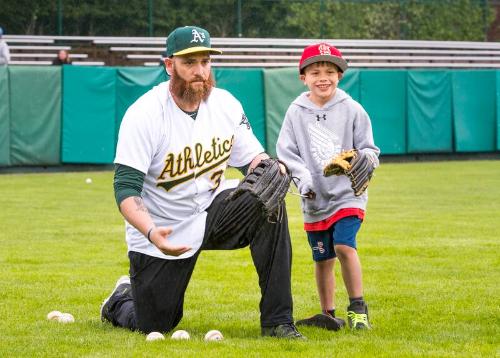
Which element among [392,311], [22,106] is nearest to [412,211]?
[392,311]

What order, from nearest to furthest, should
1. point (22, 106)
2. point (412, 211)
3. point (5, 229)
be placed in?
point (5, 229) → point (412, 211) → point (22, 106)

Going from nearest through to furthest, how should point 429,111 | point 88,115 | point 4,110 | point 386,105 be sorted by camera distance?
point 4,110 < point 88,115 < point 386,105 < point 429,111

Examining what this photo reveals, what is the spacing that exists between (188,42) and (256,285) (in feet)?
9.56

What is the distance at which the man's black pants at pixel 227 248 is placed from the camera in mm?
6293

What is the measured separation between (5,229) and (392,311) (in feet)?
21.6

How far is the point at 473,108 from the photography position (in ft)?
92.5

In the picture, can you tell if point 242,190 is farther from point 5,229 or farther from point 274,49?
point 274,49

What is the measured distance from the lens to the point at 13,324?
6.82 metres

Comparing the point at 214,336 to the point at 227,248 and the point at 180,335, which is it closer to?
the point at 180,335

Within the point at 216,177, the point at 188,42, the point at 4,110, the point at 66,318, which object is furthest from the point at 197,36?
the point at 4,110

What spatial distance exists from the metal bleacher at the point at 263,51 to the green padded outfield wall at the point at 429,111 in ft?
8.23

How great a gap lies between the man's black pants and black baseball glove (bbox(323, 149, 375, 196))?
50 cm

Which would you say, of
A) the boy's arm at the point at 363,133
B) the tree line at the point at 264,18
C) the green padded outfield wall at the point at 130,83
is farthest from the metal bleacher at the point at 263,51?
the boy's arm at the point at 363,133

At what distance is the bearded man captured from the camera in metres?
6.27
